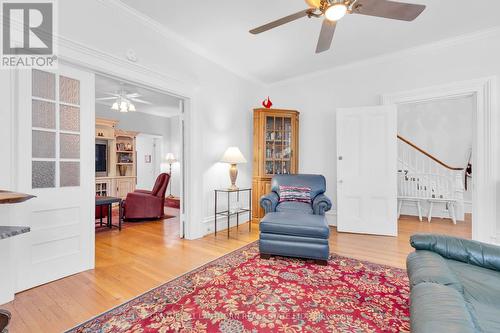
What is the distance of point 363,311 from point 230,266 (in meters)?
1.31

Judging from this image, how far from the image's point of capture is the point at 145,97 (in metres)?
5.46

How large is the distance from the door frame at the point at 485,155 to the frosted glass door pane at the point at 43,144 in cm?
493

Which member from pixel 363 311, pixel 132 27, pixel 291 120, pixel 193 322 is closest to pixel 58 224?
pixel 193 322

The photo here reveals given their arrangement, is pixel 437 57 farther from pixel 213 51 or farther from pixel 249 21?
pixel 213 51

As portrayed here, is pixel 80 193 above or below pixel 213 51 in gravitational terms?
below

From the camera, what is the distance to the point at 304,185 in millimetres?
3678

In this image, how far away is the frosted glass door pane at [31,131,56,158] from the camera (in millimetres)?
2164

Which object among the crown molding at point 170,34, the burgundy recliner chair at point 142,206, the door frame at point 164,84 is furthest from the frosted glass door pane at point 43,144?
the burgundy recliner chair at point 142,206

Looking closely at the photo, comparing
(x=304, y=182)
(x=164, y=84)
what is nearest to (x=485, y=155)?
(x=304, y=182)

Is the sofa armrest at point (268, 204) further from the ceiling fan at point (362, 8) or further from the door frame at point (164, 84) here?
the ceiling fan at point (362, 8)

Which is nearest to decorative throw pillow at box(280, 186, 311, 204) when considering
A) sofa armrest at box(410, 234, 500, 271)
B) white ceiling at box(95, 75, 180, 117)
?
sofa armrest at box(410, 234, 500, 271)

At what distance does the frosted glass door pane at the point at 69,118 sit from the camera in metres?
2.36

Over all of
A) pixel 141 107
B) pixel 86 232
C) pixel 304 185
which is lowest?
pixel 86 232

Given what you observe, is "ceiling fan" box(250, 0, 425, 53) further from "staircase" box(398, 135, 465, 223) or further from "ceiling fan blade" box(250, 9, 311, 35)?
"staircase" box(398, 135, 465, 223)
